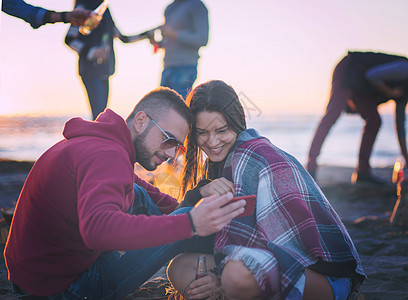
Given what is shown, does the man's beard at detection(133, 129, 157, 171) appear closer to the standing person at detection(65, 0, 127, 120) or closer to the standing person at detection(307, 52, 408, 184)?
the standing person at detection(65, 0, 127, 120)

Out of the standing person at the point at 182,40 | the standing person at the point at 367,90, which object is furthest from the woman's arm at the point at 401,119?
the standing person at the point at 182,40

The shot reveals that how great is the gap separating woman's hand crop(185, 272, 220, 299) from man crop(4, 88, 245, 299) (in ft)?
0.71

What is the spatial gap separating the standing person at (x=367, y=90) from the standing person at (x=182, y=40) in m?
2.07

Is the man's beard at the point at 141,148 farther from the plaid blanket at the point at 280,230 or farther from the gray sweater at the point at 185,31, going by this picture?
the gray sweater at the point at 185,31

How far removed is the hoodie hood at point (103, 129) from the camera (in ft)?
4.99

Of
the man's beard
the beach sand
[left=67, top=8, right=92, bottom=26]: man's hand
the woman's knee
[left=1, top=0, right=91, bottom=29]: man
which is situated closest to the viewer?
the woman's knee

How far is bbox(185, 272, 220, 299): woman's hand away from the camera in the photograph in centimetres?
173

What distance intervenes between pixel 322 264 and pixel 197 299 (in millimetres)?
661

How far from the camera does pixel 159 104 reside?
2.02 m

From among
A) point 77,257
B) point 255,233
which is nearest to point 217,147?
point 255,233

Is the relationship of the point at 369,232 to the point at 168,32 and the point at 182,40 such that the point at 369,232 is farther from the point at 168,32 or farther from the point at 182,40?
the point at 168,32

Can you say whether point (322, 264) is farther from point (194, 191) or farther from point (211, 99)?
point (211, 99)

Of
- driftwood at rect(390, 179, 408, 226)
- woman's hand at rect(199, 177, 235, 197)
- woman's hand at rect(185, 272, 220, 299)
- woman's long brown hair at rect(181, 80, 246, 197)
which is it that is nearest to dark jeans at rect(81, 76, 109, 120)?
woman's long brown hair at rect(181, 80, 246, 197)

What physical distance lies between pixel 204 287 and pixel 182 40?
309cm
